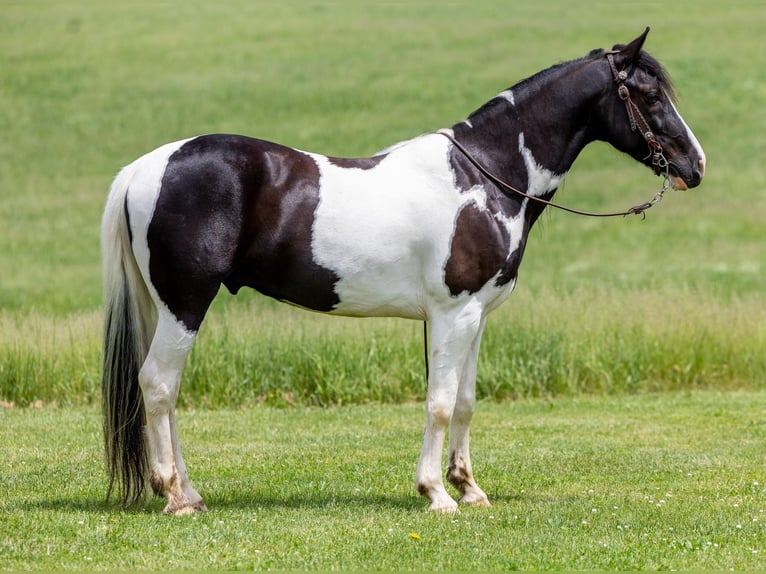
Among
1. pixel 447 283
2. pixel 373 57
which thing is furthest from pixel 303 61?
pixel 447 283

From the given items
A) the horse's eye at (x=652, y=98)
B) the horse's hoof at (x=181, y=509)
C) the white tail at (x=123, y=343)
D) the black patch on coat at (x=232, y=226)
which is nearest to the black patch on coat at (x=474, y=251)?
the black patch on coat at (x=232, y=226)

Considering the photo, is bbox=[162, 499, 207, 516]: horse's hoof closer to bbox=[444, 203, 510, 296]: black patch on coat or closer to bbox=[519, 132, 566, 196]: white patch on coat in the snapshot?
bbox=[444, 203, 510, 296]: black patch on coat

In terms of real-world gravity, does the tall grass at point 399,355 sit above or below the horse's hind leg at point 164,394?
below

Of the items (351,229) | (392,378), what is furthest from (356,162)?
(392,378)

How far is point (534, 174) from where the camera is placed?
7273 millimetres

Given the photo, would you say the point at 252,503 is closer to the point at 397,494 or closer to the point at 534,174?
the point at 397,494

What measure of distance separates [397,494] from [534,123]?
262 cm

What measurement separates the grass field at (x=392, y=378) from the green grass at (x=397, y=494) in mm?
27

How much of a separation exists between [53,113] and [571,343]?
73.2 ft

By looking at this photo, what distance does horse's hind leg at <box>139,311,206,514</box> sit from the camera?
6.79 meters

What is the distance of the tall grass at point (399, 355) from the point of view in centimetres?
1212

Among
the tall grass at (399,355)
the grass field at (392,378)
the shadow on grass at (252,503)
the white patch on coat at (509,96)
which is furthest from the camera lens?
the tall grass at (399,355)

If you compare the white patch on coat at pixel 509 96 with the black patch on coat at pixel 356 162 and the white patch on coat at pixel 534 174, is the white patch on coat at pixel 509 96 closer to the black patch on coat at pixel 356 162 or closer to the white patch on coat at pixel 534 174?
the white patch on coat at pixel 534 174

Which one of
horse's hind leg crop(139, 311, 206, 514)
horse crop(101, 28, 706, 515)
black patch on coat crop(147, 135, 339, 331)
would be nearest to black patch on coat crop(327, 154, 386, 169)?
horse crop(101, 28, 706, 515)
